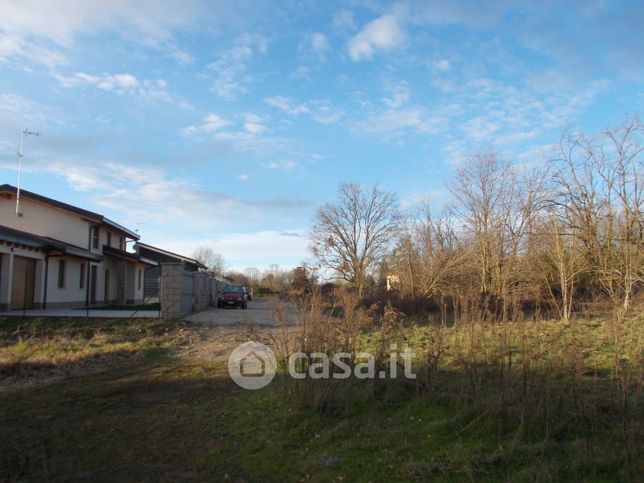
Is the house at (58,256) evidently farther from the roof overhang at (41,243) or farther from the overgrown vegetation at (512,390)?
the overgrown vegetation at (512,390)

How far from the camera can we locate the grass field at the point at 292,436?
13.0ft

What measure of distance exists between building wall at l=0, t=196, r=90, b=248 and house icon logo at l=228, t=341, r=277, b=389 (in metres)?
18.7

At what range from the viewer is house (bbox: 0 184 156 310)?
2012 centimetres

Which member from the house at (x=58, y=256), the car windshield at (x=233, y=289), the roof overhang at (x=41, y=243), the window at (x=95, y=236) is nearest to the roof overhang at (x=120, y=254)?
the house at (x=58, y=256)

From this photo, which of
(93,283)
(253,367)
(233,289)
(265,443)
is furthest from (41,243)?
(265,443)

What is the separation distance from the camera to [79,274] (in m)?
26.1

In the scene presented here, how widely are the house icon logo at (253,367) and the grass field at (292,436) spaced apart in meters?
0.29

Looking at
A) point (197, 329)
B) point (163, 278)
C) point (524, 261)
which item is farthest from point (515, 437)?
point (163, 278)

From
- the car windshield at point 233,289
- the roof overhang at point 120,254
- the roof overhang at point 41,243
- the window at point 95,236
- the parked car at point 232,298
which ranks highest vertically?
the window at point 95,236

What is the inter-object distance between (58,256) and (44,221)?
3.61 m

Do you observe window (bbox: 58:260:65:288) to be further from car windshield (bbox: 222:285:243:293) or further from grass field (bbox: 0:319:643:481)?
grass field (bbox: 0:319:643:481)

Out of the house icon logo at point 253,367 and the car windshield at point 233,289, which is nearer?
the house icon logo at point 253,367

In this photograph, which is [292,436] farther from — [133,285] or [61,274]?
[133,285]

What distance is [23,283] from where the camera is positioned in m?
21.1
